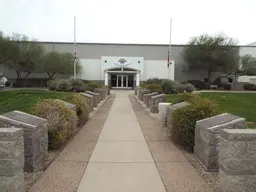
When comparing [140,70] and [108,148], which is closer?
[108,148]

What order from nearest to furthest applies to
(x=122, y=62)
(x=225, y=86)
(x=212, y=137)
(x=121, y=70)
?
(x=212, y=137)
(x=122, y=62)
(x=121, y=70)
(x=225, y=86)

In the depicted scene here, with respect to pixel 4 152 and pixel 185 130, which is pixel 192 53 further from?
pixel 4 152

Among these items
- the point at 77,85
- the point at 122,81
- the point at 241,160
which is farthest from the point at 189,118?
the point at 122,81

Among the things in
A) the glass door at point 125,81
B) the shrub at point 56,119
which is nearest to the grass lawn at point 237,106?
the shrub at point 56,119

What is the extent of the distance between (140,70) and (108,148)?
4029 centimetres

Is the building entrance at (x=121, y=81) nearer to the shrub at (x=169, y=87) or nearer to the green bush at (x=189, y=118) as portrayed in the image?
the shrub at (x=169, y=87)

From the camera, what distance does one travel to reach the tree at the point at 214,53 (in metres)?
45.0

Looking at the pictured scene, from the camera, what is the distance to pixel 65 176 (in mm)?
4500

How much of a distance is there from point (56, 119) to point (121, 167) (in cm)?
232

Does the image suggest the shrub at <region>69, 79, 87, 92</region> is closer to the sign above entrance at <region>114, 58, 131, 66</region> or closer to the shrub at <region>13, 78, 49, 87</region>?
the sign above entrance at <region>114, 58, 131, 66</region>

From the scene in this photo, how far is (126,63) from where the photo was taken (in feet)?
152

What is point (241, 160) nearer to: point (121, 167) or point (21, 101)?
point (121, 167)

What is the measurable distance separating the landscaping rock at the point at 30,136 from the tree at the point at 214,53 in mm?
44579

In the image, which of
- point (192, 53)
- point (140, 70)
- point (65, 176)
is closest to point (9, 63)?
point (140, 70)
